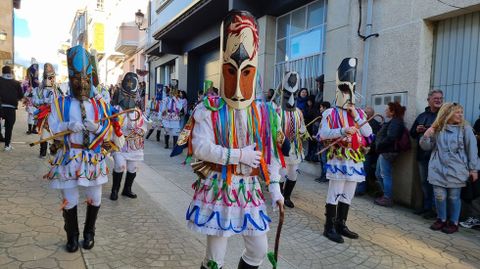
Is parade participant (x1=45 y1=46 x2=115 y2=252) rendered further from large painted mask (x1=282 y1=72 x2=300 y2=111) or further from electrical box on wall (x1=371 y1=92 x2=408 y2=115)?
electrical box on wall (x1=371 y1=92 x2=408 y2=115)

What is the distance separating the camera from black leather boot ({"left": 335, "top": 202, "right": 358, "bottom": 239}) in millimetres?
4535

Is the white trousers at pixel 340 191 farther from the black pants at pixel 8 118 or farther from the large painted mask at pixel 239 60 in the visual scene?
the black pants at pixel 8 118

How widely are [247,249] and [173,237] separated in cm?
179

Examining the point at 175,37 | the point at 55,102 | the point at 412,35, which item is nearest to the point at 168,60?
the point at 175,37

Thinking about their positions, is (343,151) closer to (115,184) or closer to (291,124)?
(291,124)

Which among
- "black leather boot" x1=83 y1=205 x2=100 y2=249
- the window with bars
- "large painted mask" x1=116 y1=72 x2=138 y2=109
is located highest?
the window with bars

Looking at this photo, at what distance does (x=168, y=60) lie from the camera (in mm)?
19266

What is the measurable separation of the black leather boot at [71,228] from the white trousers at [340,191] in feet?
9.25

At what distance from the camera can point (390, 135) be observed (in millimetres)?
6035

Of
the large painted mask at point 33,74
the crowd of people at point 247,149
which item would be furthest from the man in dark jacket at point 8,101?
the crowd of people at point 247,149

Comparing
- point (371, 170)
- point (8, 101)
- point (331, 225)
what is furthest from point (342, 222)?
point (8, 101)

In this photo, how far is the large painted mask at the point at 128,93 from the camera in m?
5.96

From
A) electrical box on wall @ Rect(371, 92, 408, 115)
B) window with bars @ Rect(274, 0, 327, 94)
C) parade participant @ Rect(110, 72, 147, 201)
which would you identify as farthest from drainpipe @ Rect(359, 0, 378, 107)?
parade participant @ Rect(110, 72, 147, 201)

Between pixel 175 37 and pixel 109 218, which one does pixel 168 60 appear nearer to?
pixel 175 37
